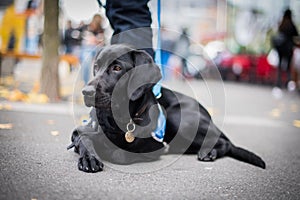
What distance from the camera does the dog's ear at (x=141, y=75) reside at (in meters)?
2.85

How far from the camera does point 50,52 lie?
5949 millimetres

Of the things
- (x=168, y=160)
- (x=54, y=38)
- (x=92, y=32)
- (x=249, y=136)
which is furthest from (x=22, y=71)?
(x=168, y=160)

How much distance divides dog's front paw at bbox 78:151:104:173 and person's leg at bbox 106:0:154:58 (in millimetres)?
1088

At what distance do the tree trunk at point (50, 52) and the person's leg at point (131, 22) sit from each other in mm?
2316

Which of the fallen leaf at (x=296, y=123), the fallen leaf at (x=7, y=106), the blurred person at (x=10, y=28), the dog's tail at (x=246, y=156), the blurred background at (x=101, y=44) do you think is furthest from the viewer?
the blurred person at (x=10, y=28)

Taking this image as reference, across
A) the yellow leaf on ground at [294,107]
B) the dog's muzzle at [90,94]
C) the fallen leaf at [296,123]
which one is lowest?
the yellow leaf on ground at [294,107]

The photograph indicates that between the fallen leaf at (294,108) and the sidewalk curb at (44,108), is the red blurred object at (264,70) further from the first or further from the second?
the sidewalk curb at (44,108)

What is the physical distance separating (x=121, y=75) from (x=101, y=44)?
1451 mm

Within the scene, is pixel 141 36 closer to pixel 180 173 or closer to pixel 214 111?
pixel 180 173

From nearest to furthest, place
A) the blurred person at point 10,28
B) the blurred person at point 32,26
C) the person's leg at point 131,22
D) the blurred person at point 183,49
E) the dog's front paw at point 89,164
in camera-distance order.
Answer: the dog's front paw at point 89,164
the person's leg at point 131,22
the blurred person at point 10,28
the blurred person at point 32,26
the blurred person at point 183,49

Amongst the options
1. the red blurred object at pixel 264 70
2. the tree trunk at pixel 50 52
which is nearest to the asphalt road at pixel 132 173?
the tree trunk at pixel 50 52

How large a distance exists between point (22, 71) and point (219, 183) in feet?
34.9

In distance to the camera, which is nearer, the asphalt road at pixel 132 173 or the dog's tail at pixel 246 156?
the asphalt road at pixel 132 173

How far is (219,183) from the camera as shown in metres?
2.69
